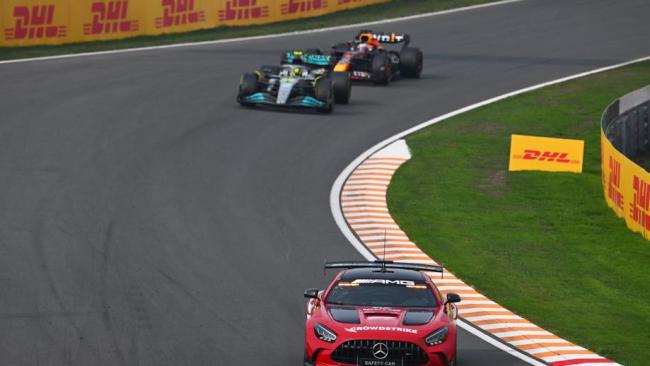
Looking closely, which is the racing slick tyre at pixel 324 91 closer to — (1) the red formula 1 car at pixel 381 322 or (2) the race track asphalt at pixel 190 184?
(2) the race track asphalt at pixel 190 184

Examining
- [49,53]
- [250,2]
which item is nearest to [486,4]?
[250,2]

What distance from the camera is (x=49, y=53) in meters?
45.2

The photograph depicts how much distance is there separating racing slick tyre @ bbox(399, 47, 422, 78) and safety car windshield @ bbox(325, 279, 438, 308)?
2590cm

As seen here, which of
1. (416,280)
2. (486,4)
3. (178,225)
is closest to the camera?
(416,280)

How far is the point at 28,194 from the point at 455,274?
31.8 feet

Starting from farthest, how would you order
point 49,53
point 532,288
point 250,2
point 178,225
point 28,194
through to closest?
point 250,2, point 49,53, point 28,194, point 178,225, point 532,288

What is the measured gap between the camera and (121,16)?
47219 millimetres

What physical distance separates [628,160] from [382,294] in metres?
11.2

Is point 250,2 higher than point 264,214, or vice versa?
point 250,2

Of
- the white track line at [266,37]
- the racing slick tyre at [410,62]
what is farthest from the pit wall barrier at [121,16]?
the racing slick tyre at [410,62]

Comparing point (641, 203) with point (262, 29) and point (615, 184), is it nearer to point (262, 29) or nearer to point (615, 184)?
point (615, 184)

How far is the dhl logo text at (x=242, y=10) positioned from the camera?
1981 inches

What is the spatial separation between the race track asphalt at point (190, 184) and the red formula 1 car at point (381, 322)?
1.07 meters

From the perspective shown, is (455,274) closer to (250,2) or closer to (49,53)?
(49,53)
